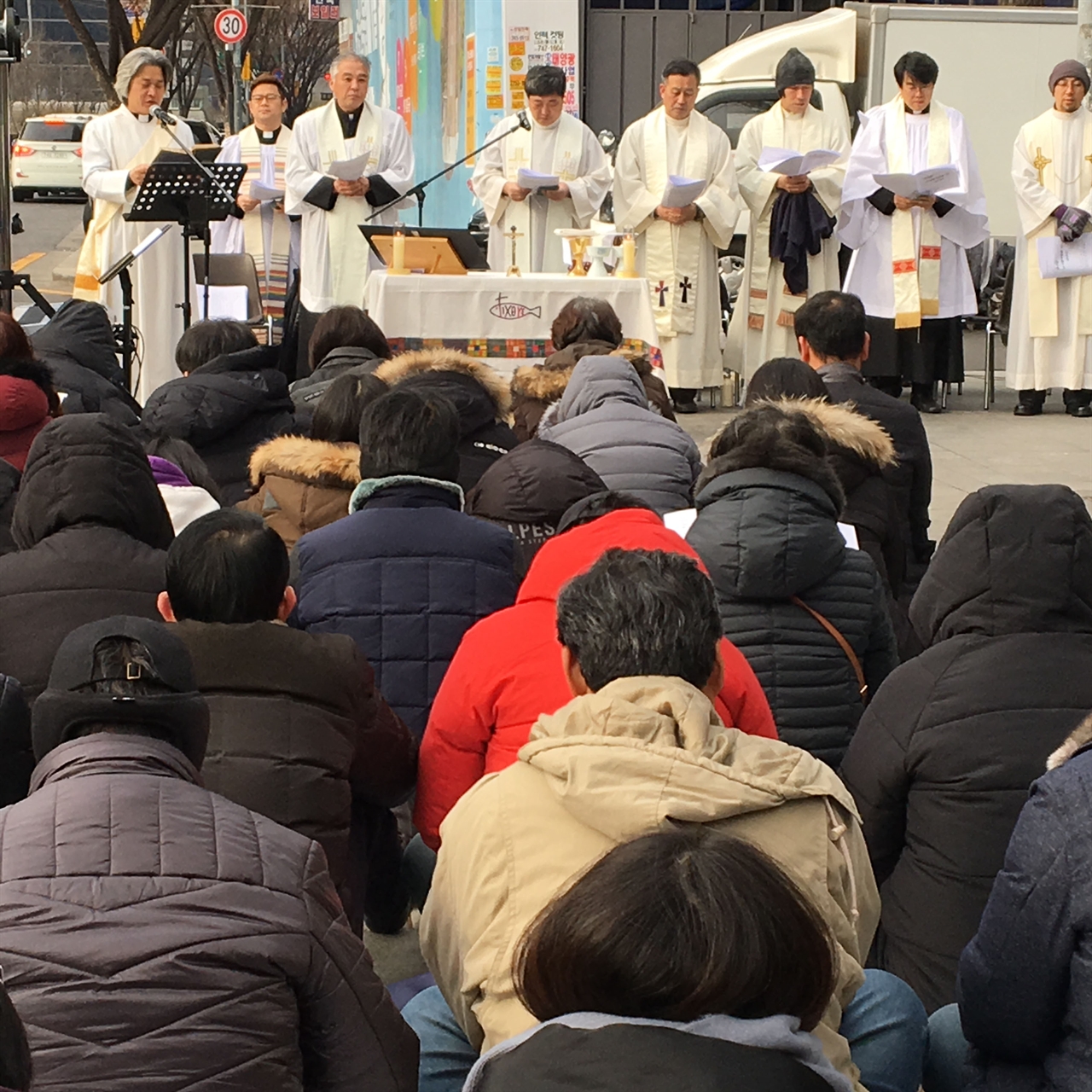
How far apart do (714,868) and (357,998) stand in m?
→ 0.74

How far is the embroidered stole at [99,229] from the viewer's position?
11.1 metres

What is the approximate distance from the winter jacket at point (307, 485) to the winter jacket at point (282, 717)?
168 cm

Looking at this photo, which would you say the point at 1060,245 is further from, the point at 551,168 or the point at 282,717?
the point at 282,717

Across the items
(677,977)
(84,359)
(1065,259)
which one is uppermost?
(1065,259)

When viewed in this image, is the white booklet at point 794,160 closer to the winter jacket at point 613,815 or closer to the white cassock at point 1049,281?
the white cassock at point 1049,281

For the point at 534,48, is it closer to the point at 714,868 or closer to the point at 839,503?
the point at 839,503

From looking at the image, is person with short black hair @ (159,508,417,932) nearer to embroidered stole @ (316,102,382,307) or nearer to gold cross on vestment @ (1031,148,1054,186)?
embroidered stole @ (316,102,382,307)

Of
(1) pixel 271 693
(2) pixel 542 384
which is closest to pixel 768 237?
(2) pixel 542 384

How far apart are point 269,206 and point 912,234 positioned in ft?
13.7

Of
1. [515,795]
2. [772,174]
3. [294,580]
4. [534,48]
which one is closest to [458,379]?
[294,580]

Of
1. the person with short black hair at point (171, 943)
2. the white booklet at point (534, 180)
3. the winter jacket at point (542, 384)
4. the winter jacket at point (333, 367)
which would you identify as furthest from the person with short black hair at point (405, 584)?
the white booklet at point (534, 180)

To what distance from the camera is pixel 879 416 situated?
577 cm

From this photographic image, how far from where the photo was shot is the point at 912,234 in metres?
11.4

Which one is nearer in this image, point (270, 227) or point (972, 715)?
point (972, 715)
